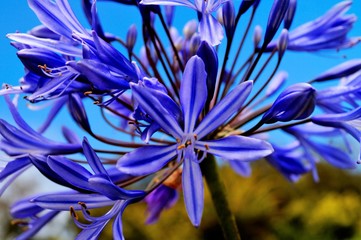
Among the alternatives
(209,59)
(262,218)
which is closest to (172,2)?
(209,59)

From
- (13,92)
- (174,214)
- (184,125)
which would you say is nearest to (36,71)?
(13,92)

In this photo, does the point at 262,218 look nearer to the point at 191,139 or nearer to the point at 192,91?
the point at 191,139

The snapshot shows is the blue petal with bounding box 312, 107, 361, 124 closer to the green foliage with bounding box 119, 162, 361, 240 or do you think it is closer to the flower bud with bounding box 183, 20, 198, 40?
the flower bud with bounding box 183, 20, 198, 40

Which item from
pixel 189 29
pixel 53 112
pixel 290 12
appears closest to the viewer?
pixel 290 12

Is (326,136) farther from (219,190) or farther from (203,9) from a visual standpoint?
(203,9)

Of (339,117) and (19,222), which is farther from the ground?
(19,222)

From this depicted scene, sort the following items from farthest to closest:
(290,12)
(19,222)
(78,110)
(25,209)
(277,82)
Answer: (277,82) < (19,222) < (25,209) < (290,12) < (78,110)

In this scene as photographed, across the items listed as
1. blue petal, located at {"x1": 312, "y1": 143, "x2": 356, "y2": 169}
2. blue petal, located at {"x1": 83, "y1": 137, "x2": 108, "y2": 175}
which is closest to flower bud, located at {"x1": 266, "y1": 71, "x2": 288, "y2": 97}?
blue petal, located at {"x1": 312, "y1": 143, "x2": 356, "y2": 169}
